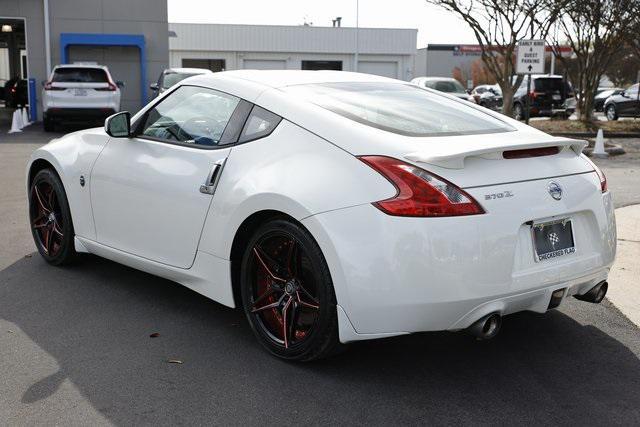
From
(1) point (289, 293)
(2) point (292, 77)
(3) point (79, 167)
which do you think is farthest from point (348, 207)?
(3) point (79, 167)

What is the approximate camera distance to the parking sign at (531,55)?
17.2 metres

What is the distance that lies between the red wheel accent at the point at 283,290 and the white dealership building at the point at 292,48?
4177 cm

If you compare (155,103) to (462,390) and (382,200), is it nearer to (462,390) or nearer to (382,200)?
(382,200)

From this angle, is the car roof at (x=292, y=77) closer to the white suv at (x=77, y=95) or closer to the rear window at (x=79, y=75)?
the white suv at (x=77, y=95)

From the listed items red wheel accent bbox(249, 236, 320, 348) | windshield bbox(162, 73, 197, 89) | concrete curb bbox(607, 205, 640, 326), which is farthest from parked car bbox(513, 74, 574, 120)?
red wheel accent bbox(249, 236, 320, 348)

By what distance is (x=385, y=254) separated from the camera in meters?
3.28

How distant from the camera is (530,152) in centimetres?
378

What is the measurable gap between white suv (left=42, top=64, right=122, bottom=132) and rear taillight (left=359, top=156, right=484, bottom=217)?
17.0 meters

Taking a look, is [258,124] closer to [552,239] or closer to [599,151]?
[552,239]

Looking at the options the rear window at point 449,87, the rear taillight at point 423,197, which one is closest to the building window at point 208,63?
the rear window at point 449,87

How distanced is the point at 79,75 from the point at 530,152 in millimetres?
17644

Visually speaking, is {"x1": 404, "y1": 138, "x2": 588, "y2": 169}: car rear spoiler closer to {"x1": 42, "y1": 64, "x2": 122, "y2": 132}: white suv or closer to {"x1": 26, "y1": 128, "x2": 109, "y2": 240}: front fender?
{"x1": 26, "y1": 128, "x2": 109, "y2": 240}: front fender

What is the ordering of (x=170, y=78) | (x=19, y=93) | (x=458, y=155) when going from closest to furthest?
(x=458, y=155), (x=170, y=78), (x=19, y=93)

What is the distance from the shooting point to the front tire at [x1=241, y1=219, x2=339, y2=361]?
3.57m
